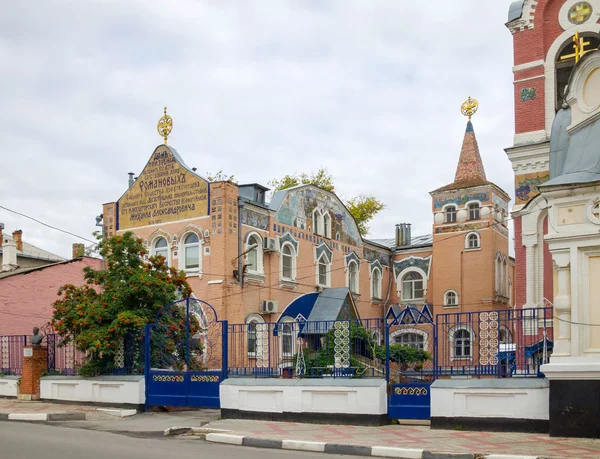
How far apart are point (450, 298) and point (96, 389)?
809 inches

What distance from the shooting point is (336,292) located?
30547mm

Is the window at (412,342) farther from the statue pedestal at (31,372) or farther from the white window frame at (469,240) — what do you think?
the white window frame at (469,240)

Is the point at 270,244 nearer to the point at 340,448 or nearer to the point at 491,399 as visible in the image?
the point at 491,399

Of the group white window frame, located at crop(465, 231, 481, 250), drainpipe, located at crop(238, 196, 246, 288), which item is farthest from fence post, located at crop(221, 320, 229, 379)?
white window frame, located at crop(465, 231, 481, 250)

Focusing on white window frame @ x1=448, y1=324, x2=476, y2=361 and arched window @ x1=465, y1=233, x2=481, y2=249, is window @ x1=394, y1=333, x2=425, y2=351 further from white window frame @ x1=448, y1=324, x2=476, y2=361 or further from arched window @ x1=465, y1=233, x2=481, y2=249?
arched window @ x1=465, y1=233, x2=481, y2=249

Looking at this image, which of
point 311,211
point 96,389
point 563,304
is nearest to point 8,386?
point 96,389

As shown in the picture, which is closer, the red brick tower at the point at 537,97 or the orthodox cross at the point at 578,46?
the orthodox cross at the point at 578,46

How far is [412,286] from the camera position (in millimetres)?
36844

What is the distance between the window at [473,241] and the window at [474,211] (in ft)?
2.56

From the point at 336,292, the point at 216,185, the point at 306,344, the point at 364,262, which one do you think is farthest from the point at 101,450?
the point at 364,262

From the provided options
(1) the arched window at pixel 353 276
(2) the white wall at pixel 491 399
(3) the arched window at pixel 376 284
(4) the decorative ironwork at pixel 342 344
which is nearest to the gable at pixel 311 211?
(1) the arched window at pixel 353 276

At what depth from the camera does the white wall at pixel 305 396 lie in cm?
1371

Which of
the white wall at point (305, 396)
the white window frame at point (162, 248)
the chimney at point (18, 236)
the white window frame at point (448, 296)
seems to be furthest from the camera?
the chimney at point (18, 236)

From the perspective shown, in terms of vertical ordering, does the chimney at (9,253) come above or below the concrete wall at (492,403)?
above
